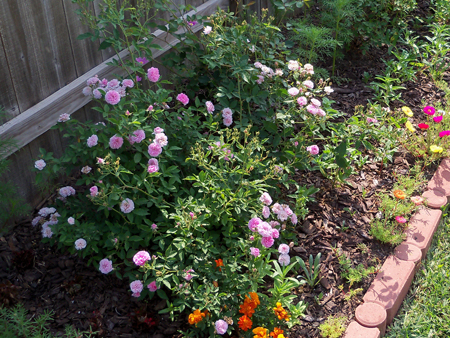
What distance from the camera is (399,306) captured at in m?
2.87

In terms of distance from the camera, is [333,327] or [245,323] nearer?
[245,323]

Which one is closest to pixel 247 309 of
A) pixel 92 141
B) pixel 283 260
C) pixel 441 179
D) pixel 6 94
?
pixel 283 260

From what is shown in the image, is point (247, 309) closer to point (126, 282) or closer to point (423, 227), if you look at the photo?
point (126, 282)

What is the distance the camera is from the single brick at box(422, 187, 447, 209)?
11.3 ft

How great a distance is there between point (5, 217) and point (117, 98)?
3.33ft

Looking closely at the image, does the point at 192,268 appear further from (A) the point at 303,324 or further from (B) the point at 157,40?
(B) the point at 157,40

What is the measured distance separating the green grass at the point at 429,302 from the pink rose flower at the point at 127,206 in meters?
1.70

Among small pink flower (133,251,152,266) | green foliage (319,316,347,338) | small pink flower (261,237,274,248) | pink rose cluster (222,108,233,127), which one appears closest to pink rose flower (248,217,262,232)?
small pink flower (261,237,274,248)

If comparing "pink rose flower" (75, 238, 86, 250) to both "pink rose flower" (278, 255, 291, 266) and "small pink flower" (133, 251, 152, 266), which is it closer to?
"small pink flower" (133, 251, 152, 266)

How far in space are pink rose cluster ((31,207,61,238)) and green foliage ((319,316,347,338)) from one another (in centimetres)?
168

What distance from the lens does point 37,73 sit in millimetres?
2811

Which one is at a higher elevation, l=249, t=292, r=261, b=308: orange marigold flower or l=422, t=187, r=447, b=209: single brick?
l=249, t=292, r=261, b=308: orange marigold flower

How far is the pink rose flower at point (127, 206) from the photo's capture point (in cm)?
244

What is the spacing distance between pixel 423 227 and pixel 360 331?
1.07 metres
